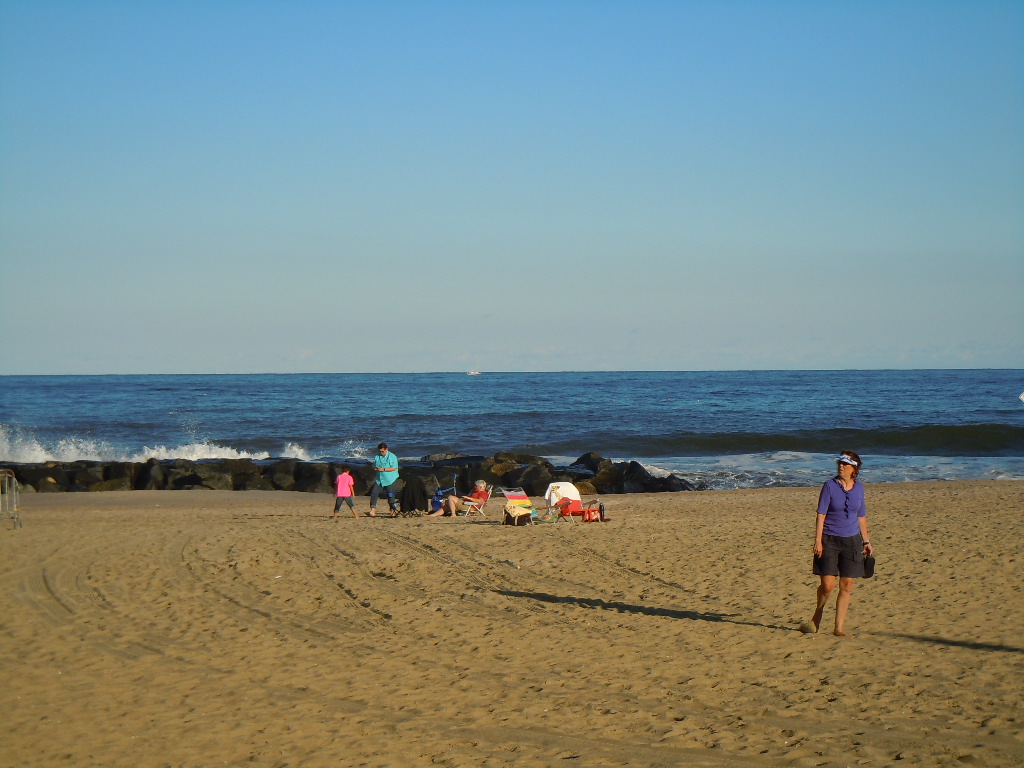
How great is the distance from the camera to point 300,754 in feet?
18.1

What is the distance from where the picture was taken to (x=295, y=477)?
25641 mm

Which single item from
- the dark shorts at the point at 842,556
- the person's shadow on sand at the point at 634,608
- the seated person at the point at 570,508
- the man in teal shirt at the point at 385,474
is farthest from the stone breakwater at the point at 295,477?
the dark shorts at the point at 842,556

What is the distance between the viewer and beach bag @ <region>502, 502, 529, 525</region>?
15492mm

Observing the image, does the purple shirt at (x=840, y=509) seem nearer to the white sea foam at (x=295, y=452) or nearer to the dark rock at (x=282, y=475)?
the dark rock at (x=282, y=475)

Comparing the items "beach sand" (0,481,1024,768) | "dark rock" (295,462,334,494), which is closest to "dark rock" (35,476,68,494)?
"dark rock" (295,462,334,494)

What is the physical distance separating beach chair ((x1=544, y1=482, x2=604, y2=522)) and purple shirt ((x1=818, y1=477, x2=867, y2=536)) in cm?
832

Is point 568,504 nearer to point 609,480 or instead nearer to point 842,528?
point 842,528

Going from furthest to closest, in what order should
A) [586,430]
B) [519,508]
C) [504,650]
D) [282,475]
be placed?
[586,430] < [282,475] < [519,508] < [504,650]

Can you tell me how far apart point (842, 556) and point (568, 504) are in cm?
858

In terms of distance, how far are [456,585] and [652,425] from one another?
3471 cm

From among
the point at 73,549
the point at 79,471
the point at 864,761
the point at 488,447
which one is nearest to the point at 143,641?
the point at 73,549

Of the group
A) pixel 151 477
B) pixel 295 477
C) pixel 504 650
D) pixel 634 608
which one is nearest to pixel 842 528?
pixel 634 608

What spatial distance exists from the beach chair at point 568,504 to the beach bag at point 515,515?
29.9 inches

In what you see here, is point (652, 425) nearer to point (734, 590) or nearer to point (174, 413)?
point (174, 413)
